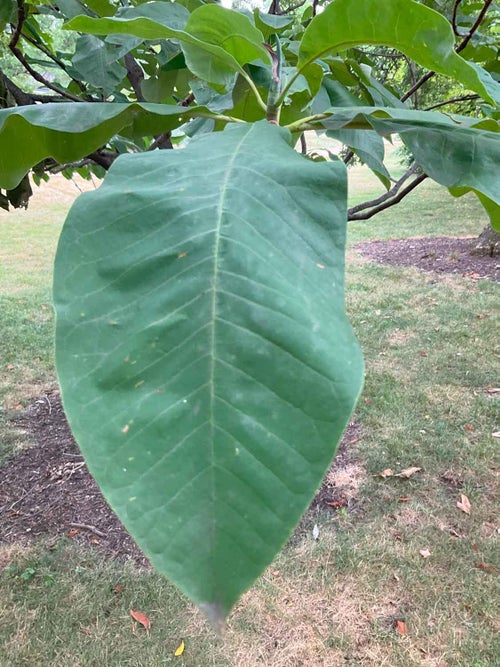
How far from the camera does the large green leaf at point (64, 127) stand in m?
0.80

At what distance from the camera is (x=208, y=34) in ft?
2.87

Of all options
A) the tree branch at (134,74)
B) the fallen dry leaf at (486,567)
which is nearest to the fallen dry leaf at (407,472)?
the fallen dry leaf at (486,567)

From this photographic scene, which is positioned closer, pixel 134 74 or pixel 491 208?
pixel 491 208

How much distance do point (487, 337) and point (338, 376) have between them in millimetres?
5478

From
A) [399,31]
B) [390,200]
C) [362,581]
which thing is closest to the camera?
[399,31]

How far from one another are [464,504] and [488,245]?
227 inches

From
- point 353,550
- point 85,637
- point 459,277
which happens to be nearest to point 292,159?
point 85,637

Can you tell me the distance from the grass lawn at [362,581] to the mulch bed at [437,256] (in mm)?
3341

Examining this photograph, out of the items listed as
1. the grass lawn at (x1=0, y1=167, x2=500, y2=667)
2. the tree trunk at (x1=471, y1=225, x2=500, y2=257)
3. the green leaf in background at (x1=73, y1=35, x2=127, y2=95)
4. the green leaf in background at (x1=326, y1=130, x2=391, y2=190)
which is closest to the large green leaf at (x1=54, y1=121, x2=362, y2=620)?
the green leaf in background at (x1=326, y1=130, x2=391, y2=190)

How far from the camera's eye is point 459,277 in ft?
24.3

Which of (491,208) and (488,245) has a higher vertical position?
(491,208)

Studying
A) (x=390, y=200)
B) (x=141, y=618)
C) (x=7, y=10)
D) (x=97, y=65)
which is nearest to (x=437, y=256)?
(x=390, y=200)

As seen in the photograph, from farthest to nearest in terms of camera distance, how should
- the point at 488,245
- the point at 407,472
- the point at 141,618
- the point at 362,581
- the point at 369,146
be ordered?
the point at 488,245, the point at 407,472, the point at 362,581, the point at 141,618, the point at 369,146

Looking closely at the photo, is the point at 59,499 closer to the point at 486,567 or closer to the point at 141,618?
the point at 141,618
